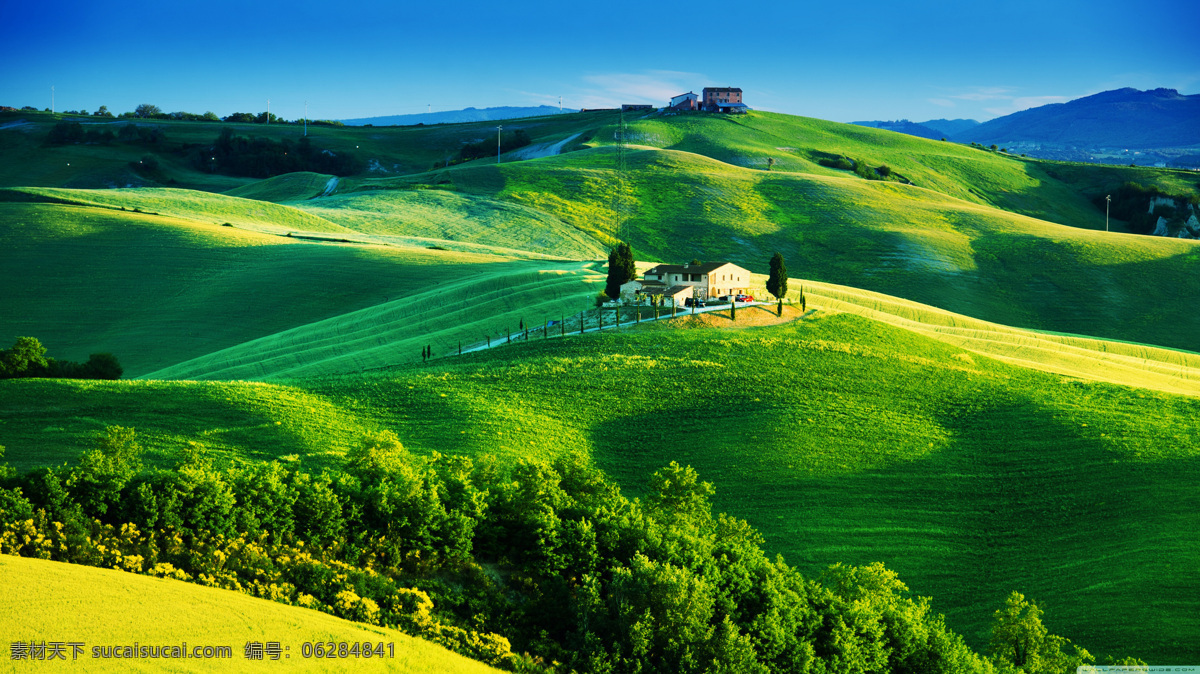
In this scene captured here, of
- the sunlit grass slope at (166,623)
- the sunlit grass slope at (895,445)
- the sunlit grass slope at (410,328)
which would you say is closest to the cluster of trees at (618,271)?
the sunlit grass slope at (410,328)

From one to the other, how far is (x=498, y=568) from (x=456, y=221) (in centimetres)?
10975

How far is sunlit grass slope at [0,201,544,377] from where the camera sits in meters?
86.8

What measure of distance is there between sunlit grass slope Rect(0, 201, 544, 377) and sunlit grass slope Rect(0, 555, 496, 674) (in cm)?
5384

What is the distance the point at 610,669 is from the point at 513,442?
21.4m

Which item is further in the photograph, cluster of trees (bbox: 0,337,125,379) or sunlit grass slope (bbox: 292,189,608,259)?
sunlit grass slope (bbox: 292,189,608,259)

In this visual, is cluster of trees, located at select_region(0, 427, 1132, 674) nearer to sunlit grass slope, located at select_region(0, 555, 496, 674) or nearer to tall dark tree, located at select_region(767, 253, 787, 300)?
sunlit grass slope, located at select_region(0, 555, 496, 674)

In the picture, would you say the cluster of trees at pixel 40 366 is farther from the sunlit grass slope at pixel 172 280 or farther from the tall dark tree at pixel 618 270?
the tall dark tree at pixel 618 270

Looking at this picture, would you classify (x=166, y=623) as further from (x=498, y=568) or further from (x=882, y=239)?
(x=882, y=239)

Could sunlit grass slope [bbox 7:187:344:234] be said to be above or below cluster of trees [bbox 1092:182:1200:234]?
below

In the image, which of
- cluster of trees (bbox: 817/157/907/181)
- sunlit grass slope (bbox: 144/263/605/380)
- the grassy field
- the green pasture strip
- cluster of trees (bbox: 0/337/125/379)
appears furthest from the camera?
cluster of trees (bbox: 817/157/907/181)

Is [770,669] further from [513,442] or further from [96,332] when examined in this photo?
[96,332]

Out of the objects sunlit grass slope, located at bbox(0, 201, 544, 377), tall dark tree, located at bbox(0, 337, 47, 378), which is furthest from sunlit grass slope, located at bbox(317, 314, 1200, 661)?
sunlit grass slope, located at bbox(0, 201, 544, 377)

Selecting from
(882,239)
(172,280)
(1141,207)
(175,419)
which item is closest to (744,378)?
(175,419)

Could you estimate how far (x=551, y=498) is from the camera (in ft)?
130
